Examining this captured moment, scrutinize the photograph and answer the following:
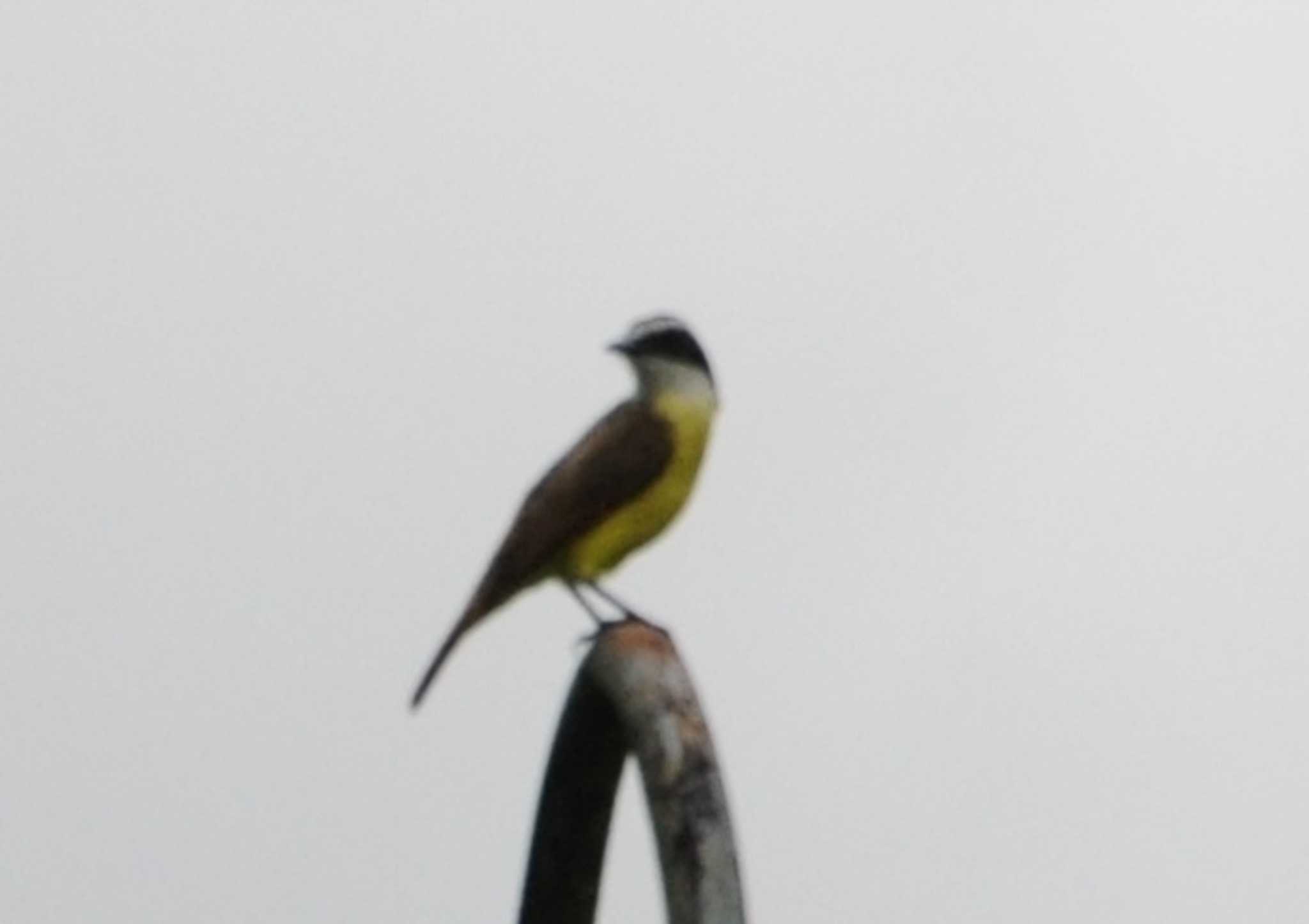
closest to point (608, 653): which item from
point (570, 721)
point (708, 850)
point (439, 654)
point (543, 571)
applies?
point (570, 721)

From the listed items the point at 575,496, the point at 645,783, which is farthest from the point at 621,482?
the point at 645,783

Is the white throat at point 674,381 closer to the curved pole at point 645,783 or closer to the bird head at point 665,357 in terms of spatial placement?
the bird head at point 665,357

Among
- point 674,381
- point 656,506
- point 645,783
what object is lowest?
point 645,783

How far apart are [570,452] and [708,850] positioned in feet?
13.0

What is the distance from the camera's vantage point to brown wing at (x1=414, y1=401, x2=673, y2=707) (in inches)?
365

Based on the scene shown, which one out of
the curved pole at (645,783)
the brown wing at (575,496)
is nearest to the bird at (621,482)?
the brown wing at (575,496)

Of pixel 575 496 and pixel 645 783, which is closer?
pixel 645 783

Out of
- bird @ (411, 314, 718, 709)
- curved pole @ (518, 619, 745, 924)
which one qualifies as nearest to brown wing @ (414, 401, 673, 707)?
bird @ (411, 314, 718, 709)

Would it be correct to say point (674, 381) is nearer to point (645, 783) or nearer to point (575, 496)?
point (575, 496)

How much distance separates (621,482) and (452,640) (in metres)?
0.80

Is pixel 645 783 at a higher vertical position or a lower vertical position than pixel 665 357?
lower

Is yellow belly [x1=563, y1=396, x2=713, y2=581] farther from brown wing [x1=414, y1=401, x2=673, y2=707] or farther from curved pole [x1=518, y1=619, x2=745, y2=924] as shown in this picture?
curved pole [x1=518, y1=619, x2=745, y2=924]

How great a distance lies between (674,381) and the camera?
980cm

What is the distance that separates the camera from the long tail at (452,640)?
28.6 feet
